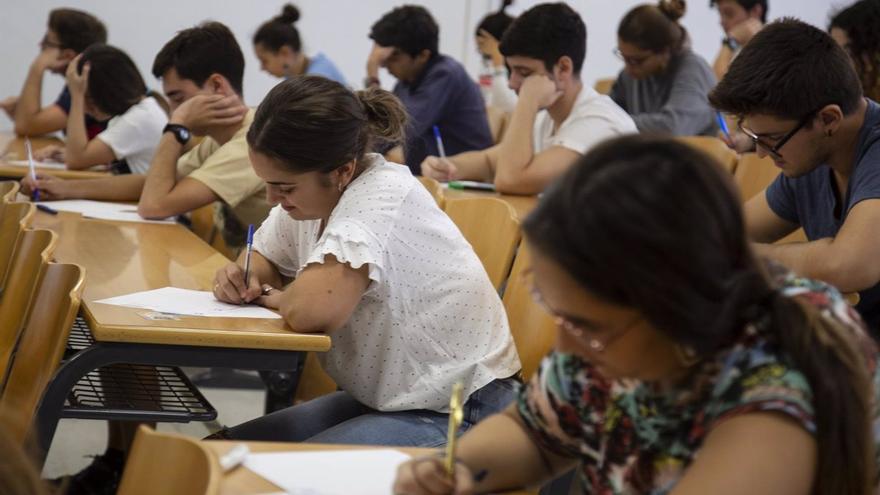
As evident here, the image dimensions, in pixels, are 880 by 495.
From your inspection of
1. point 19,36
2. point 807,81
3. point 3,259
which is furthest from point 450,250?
point 19,36

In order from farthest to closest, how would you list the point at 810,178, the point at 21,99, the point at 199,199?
the point at 21,99 < the point at 199,199 < the point at 810,178

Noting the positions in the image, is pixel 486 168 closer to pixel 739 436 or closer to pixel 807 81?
pixel 807 81

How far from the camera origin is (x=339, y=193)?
2.10m

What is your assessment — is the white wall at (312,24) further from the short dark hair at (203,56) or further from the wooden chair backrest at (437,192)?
the wooden chair backrest at (437,192)

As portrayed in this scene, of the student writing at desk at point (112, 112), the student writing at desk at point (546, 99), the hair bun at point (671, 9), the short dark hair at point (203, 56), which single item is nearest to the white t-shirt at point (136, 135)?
the student writing at desk at point (112, 112)

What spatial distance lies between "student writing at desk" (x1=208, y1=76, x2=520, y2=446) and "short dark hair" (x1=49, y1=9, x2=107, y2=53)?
3.56 meters

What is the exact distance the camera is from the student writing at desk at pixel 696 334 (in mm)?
979

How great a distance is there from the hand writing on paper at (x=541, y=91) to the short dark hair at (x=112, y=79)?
5.18 feet

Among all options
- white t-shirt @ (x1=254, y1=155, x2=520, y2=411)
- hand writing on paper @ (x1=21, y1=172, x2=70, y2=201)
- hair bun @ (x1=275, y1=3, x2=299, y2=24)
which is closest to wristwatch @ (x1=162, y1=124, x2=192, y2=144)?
hand writing on paper @ (x1=21, y1=172, x2=70, y2=201)

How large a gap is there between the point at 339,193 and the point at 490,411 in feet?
1.66

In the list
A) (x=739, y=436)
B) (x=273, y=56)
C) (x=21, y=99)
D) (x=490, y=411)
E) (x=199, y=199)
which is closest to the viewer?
(x=739, y=436)

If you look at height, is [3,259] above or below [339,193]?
below

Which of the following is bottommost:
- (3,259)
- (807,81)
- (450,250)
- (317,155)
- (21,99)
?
(21,99)

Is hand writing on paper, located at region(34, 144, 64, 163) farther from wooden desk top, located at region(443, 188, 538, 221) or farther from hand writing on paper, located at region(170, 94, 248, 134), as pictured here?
wooden desk top, located at region(443, 188, 538, 221)
